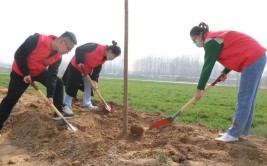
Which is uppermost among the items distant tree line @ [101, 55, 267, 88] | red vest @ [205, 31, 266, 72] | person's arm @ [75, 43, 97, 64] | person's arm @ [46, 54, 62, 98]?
red vest @ [205, 31, 266, 72]

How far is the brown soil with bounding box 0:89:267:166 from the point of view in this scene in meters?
3.99

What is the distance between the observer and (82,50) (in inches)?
261

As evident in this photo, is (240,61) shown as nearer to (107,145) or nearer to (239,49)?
(239,49)

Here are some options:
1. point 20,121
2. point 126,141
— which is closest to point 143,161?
point 126,141

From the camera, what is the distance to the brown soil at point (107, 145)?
13.1 feet

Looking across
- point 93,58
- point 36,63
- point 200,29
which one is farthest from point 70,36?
point 200,29

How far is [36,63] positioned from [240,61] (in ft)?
10.4

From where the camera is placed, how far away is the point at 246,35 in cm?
465

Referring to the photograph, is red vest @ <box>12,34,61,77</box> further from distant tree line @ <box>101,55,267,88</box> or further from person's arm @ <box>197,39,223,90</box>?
distant tree line @ <box>101,55,267,88</box>

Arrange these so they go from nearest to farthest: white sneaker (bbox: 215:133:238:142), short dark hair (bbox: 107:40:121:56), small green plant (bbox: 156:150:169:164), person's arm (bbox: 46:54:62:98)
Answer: small green plant (bbox: 156:150:169:164) → white sneaker (bbox: 215:133:238:142) → person's arm (bbox: 46:54:62:98) → short dark hair (bbox: 107:40:121:56)

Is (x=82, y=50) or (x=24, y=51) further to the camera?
(x=82, y=50)

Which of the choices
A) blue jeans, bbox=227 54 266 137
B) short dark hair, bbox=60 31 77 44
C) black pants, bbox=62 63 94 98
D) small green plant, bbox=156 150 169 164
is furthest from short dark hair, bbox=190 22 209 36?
black pants, bbox=62 63 94 98

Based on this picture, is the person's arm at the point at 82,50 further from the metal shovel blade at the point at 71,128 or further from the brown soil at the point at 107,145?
the metal shovel blade at the point at 71,128

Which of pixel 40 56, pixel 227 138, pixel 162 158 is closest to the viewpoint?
pixel 162 158
